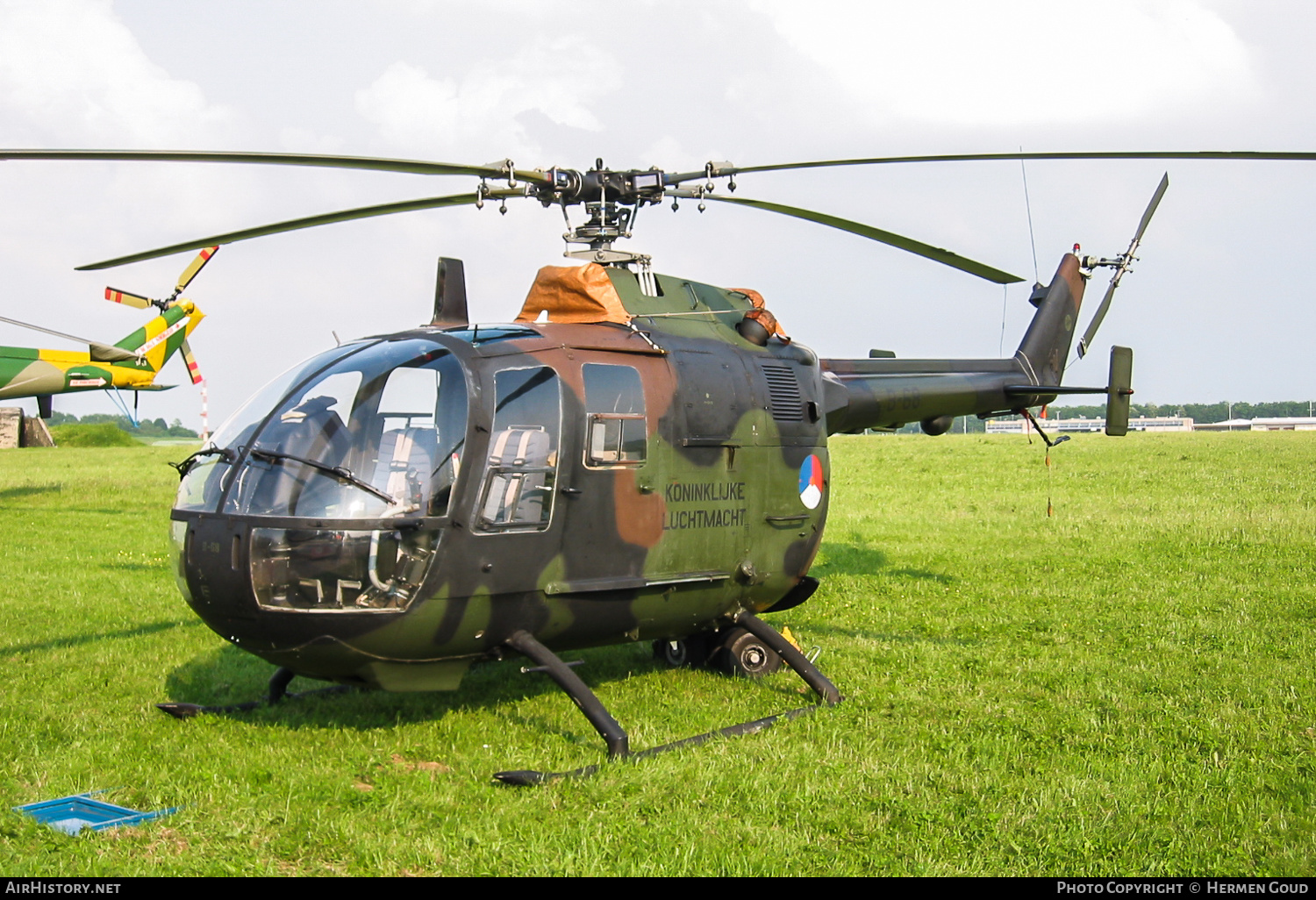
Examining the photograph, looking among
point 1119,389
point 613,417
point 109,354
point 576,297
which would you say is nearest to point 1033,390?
point 1119,389

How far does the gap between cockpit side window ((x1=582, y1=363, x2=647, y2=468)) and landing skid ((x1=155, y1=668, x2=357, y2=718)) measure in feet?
7.65

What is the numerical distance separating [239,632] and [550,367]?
232cm

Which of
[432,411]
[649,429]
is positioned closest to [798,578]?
[649,429]

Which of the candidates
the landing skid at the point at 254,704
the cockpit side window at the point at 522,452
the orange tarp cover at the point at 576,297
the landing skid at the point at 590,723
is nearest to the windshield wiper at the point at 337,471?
the cockpit side window at the point at 522,452

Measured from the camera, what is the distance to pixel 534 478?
20.8 feet

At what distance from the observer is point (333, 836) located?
5.02 metres

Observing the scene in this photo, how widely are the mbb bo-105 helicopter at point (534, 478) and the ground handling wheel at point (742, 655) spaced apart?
0.6 inches

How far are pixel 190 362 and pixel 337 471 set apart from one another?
28269mm

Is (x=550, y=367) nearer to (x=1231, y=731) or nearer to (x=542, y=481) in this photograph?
(x=542, y=481)

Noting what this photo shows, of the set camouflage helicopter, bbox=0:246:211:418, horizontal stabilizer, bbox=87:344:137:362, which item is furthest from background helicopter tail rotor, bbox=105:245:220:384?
horizontal stabilizer, bbox=87:344:137:362

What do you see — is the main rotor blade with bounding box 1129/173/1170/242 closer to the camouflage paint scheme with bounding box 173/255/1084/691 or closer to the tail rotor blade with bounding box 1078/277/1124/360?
the tail rotor blade with bounding box 1078/277/1124/360

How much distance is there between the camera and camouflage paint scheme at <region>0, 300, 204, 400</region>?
23.9 metres

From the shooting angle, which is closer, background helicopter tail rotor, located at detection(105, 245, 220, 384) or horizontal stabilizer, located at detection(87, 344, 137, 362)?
horizontal stabilizer, located at detection(87, 344, 137, 362)

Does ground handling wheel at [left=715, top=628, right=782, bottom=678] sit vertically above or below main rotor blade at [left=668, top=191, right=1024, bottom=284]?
below
